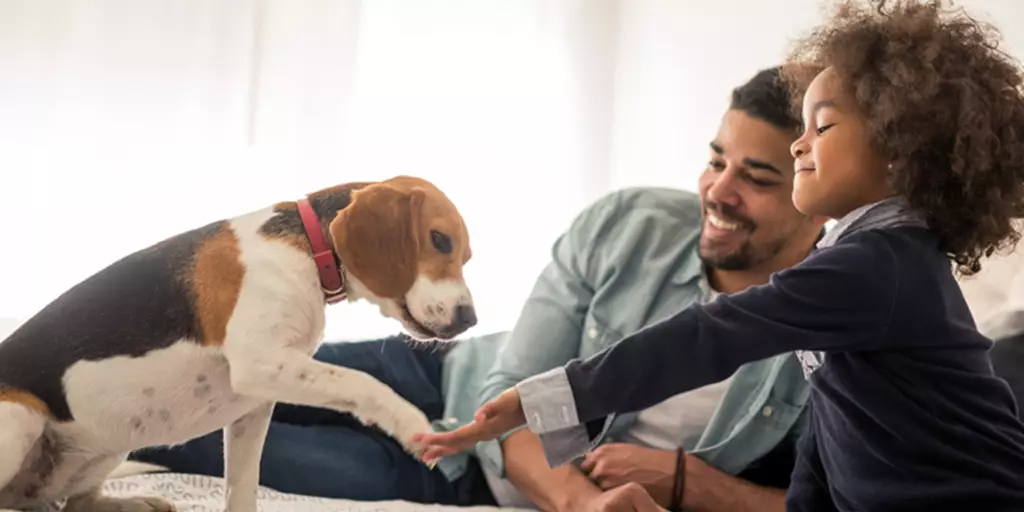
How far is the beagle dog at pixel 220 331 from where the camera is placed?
77cm

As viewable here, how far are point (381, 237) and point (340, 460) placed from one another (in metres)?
0.75

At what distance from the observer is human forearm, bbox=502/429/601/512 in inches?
52.8

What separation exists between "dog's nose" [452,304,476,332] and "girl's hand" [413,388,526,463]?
7 cm

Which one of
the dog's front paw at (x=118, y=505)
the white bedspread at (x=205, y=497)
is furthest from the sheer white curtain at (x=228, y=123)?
the dog's front paw at (x=118, y=505)

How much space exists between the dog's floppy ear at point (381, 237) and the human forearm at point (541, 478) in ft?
2.00

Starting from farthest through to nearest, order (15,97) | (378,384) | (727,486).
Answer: (15,97), (727,486), (378,384)

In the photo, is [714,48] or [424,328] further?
[714,48]

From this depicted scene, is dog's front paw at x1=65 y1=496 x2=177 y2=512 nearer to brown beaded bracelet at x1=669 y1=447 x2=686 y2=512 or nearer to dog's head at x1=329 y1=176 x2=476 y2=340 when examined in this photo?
dog's head at x1=329 y1=176 x2=476 y2=340

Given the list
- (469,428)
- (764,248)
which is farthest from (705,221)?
(469,428)

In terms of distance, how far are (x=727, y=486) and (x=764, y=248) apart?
38 cm

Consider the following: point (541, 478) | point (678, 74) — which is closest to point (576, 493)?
point (541, 478)

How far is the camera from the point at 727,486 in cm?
136

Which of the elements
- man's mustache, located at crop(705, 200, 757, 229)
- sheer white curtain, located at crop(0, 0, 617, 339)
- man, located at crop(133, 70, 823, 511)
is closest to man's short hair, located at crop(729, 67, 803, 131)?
Result: man, located at crop(133, 70, 823, 511)

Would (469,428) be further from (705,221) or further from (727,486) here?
(705,221)
